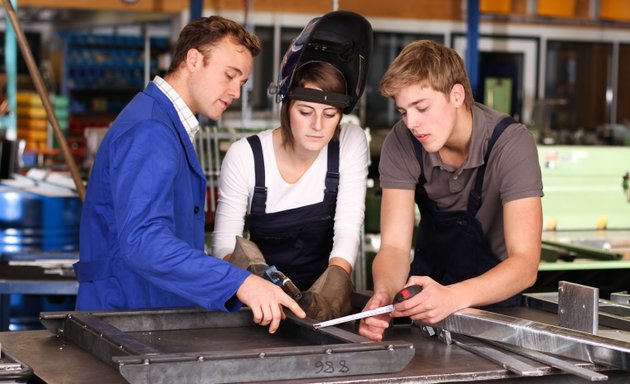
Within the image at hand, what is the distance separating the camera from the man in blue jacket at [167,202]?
2.21 meters

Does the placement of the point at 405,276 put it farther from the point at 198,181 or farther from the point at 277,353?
the point at 277,353

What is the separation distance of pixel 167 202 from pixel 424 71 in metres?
0.73

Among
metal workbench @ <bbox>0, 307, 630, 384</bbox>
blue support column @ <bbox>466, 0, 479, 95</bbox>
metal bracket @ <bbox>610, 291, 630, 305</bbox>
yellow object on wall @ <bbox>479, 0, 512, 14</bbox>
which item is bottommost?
metal workbench @ <bbox>0, 307, 630, 384</bbox>

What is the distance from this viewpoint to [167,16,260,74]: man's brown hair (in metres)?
2.54

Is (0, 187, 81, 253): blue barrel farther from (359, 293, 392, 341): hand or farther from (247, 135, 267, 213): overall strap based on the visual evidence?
(359, 293, 392, 341): hand

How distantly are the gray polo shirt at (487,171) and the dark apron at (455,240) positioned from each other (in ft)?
0.05

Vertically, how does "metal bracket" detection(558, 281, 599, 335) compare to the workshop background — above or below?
below

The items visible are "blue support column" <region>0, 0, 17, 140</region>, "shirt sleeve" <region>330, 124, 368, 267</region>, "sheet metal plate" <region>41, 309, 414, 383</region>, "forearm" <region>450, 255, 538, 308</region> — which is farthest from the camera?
"blue support column" <region>0, 0, 17, 140</region>

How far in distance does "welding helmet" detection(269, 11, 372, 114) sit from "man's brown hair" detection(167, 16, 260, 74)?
21cm

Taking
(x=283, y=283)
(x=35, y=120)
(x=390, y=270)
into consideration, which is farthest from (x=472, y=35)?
(x=283, y=283)

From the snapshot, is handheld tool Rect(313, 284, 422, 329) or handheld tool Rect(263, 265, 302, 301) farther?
handheld tool Rect(263, 265, 302, 301)

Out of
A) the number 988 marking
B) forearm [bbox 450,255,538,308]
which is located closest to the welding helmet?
forearm [bbox 450,255,538,308]

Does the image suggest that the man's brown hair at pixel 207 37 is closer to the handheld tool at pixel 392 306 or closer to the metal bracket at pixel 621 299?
the handheld tool at pixel 392 306

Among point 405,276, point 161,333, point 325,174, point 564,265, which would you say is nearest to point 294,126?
point 325,174
